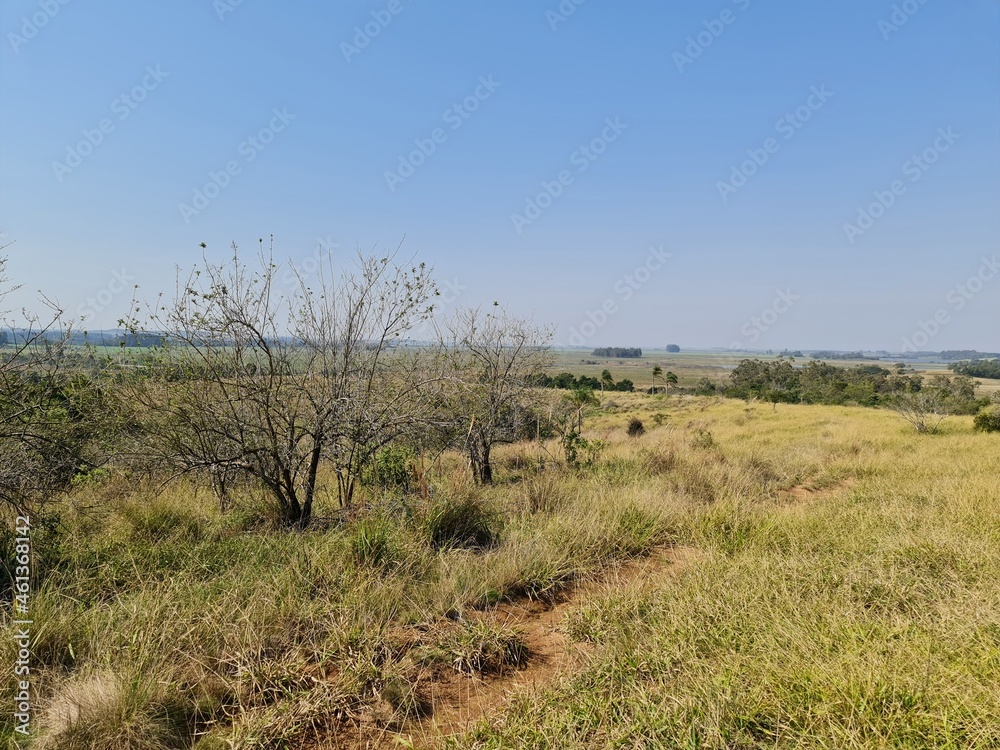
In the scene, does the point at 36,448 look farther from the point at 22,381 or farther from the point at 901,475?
the point at 901,475

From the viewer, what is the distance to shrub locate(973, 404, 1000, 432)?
59.1 feet

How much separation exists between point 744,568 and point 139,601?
4.49 m

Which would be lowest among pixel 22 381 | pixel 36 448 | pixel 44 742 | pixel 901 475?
pixel 901 475

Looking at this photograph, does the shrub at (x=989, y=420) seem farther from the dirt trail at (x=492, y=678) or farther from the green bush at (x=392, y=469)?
the green bush at (x=392, y=469)

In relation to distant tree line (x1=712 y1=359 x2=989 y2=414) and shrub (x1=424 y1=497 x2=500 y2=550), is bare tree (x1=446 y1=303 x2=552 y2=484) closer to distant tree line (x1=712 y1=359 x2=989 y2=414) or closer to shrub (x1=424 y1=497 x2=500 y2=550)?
shrub (x1=424 y1=497 x2=500 y2=550)

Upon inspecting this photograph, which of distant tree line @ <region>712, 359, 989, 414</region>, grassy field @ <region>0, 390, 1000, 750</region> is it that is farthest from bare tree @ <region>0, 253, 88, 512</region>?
distant tree line @ <region>712, 359, 989, 414</region>

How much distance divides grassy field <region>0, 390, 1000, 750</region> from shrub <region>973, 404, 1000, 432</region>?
1781 cm

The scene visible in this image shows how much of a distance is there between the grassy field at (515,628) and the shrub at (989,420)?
58.4 feet

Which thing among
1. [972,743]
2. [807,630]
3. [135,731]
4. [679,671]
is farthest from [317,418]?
[972,743]

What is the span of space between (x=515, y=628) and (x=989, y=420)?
23.9 metres

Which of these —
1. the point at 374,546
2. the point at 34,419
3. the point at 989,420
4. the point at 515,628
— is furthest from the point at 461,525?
the point at 989,420

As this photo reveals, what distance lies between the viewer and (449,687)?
283cm

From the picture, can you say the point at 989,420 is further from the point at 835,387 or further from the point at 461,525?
the point at 835,387

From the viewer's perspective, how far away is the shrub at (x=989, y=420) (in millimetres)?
18016
